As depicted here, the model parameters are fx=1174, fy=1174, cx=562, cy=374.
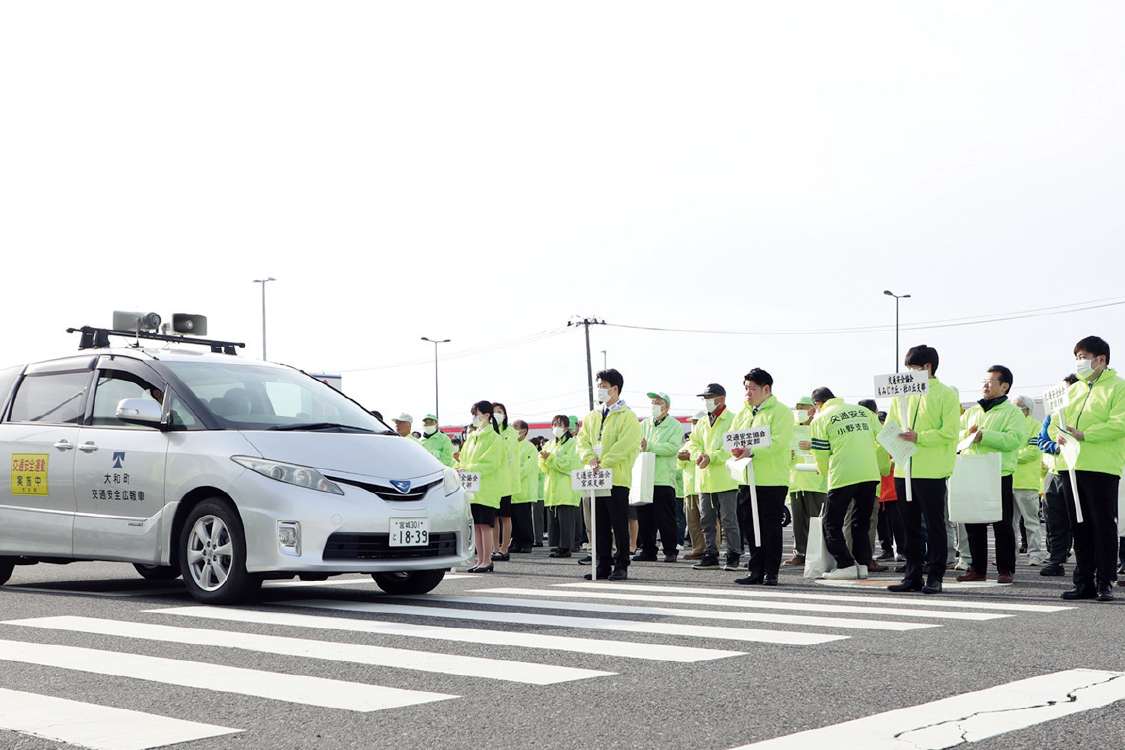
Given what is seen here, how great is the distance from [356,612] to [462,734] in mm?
3892

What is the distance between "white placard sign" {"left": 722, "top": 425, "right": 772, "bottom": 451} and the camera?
10.4 m

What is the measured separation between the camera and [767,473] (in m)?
10.4

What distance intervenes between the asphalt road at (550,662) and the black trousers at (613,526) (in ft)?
5.00

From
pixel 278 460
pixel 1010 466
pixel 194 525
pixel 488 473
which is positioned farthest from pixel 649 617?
pixel 1010 466

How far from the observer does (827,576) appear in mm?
11062

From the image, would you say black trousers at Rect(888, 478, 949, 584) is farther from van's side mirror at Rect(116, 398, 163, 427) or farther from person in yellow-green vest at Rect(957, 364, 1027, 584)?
van's side mirror at Rect(116, 398, 163, 427)

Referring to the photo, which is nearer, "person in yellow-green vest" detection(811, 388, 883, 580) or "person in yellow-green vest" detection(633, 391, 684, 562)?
"person in yellow-green vest" detection(811, 388, 883, 580)

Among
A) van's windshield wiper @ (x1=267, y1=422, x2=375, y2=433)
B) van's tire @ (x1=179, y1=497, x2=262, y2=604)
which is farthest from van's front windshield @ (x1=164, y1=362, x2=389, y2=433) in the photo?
van's tire @ (x1=179, y1=497, x2=262, y2=604)

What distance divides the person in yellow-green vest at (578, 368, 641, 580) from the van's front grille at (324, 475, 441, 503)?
2.77 metres

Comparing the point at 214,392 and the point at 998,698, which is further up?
the point at 214,392

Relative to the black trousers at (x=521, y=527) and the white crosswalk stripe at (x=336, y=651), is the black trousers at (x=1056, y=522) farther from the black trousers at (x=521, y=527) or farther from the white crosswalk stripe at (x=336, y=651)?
the white crosswalk stripe at (x=336, y=651)

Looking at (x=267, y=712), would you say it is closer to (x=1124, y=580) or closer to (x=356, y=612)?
(x=356, y=612)

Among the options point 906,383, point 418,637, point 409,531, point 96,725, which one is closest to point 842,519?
point 906,383

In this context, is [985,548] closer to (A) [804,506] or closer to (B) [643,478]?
(A) [804,506]
